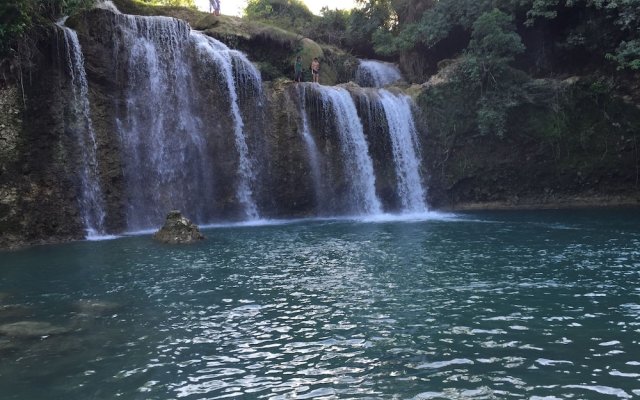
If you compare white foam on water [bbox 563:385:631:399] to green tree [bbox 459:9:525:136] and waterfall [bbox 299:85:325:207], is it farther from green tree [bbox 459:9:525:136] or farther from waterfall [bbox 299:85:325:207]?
green tree [bbox 459:9:525:136]

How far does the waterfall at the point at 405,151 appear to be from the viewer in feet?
81.7

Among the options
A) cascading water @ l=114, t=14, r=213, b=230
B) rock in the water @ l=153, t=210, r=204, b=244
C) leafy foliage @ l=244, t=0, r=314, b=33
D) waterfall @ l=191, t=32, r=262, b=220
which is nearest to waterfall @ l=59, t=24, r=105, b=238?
cascading water @ l=114, t=14, r=213, b=230

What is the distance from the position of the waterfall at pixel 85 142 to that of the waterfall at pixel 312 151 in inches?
341

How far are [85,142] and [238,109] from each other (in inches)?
253

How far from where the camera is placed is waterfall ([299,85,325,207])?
23.7 meters

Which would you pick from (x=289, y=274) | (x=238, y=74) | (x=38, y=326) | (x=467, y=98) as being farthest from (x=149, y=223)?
(x=467, y=98)

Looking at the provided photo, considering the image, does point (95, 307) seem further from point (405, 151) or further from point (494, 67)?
point (494, 67)

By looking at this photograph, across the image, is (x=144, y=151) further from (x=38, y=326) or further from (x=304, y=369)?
(x=304, y=369)

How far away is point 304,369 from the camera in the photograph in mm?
6168

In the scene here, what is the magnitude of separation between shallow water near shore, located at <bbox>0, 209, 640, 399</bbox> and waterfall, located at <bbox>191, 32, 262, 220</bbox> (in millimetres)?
7782

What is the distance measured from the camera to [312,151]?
2380 cm

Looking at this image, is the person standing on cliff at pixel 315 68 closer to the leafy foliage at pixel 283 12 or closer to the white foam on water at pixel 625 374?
the leafy foliage at pixel 283 12

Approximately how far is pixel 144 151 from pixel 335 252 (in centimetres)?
1034

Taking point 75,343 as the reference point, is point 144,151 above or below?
above
